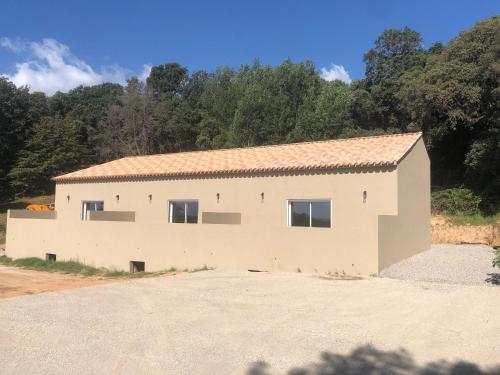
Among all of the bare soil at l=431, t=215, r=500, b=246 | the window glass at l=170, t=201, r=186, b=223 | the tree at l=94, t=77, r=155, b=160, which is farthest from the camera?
the tree at l=94, t=77, r=155, b=160

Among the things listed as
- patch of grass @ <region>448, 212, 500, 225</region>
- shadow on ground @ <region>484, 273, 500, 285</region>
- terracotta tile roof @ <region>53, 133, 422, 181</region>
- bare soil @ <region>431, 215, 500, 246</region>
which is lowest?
shadow on ground @ <region>484, 273, 500, 285</region>

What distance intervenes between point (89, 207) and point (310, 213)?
12318 mm

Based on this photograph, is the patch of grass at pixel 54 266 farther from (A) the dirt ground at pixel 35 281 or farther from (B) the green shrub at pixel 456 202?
(B) the green shrub at pixel 456 202

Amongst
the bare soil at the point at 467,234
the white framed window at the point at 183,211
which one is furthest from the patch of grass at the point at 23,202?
the bare soil at the point at 467,234

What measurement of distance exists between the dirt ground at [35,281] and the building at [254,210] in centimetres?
213

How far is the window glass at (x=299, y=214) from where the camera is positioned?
16.0 m

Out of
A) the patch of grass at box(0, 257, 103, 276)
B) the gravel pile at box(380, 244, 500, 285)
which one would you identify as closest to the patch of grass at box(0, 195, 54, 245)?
the patch of grass at box(0, 257, 103, 276)

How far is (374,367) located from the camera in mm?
5613

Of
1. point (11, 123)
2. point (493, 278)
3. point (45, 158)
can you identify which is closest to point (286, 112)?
point (493, 278)

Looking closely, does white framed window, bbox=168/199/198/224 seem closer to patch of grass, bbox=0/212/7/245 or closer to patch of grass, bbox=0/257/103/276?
patch of grass, bbox=0/257/103/276

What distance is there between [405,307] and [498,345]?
257 cm

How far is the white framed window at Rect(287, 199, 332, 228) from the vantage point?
50.9 ft

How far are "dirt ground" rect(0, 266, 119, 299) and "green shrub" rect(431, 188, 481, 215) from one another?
19616mm

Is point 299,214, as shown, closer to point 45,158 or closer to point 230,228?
point 230,228
